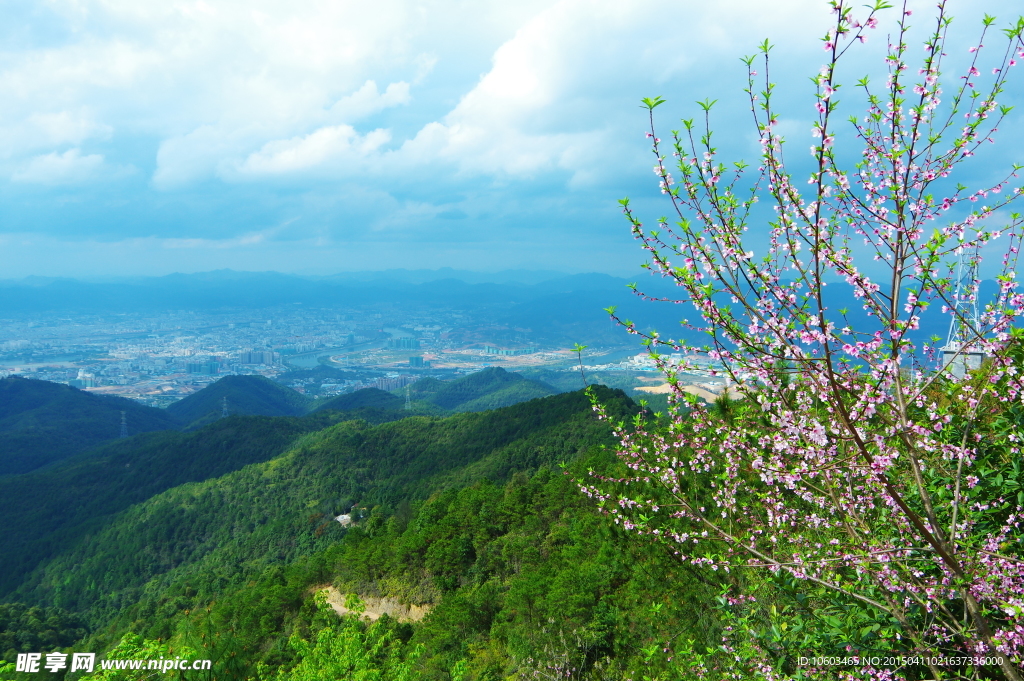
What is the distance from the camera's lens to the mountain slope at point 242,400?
479 ft

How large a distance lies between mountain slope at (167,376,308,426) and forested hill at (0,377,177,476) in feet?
24.3

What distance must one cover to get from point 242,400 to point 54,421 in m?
40.3

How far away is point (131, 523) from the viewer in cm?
6575

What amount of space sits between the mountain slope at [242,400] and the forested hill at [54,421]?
7.40m

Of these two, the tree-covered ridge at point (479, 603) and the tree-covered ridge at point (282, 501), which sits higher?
the tree-covered ridge at point (479, 603)

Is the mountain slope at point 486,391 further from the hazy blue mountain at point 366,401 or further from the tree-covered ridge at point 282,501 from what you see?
the tree-covered ridge at point 282,501

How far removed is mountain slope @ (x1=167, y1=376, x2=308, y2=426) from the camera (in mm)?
146000

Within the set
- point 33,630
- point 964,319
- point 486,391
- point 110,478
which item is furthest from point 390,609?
point 486,391

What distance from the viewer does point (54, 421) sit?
11950 centimetres

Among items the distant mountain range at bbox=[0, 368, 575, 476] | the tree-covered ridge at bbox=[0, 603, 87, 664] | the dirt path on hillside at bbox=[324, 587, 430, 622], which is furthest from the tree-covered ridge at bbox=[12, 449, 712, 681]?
the distant mountain range at bbox=[0, 368, 575, 476]

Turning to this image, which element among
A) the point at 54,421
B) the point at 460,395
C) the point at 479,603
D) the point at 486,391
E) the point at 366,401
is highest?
the point at 479,603

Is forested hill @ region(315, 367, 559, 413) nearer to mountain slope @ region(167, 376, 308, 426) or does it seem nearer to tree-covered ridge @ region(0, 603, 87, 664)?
mountain slope @ region(167, 376, 308, 426)

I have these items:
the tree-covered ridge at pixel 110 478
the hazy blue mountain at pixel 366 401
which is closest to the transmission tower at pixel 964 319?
the tree-covered ridge at pixel 110 478

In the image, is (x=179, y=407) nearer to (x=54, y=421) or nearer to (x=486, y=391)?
(x=54, y=421)
